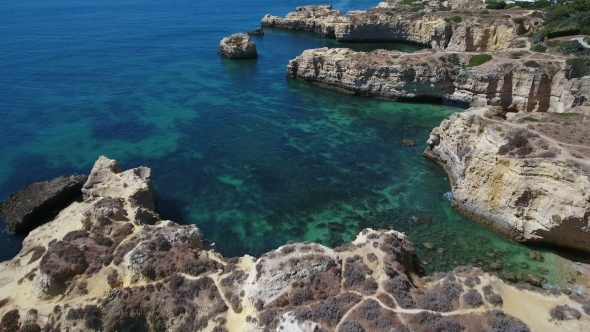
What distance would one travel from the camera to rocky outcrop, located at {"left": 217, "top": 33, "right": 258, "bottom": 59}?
89.5 m

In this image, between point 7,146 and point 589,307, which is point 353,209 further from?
point 7,146

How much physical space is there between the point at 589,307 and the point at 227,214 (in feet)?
98.7

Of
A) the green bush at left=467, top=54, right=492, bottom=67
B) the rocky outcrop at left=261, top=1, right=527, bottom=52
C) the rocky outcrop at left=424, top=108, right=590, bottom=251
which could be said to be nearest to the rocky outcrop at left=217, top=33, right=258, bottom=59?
the rocky outcrop at left=261, top=1, right=527, bottom=52

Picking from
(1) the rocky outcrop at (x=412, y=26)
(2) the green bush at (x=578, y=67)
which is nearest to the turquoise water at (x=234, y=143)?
(1) the rocky outcrop at (x=412, y=26)

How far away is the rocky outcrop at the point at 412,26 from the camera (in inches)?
3086

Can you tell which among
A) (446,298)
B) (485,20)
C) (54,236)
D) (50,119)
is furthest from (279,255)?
(485,20)

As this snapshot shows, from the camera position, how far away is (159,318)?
23.5 m

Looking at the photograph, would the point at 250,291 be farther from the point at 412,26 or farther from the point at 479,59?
the point at 412,26

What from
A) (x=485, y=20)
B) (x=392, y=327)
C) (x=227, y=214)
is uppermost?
(x=485, y=20)

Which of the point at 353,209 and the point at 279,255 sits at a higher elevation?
the point at 279,255

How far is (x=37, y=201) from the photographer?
39281 mm

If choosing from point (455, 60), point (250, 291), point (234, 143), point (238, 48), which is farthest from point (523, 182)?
point (238, 48)

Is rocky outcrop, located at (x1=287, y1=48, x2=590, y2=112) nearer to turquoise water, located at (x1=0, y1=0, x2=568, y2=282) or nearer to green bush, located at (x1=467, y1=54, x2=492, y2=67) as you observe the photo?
green bush, located at (x1=467, y1=54, x2=492, y2=67)

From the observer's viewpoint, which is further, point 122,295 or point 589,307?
point 122,295
